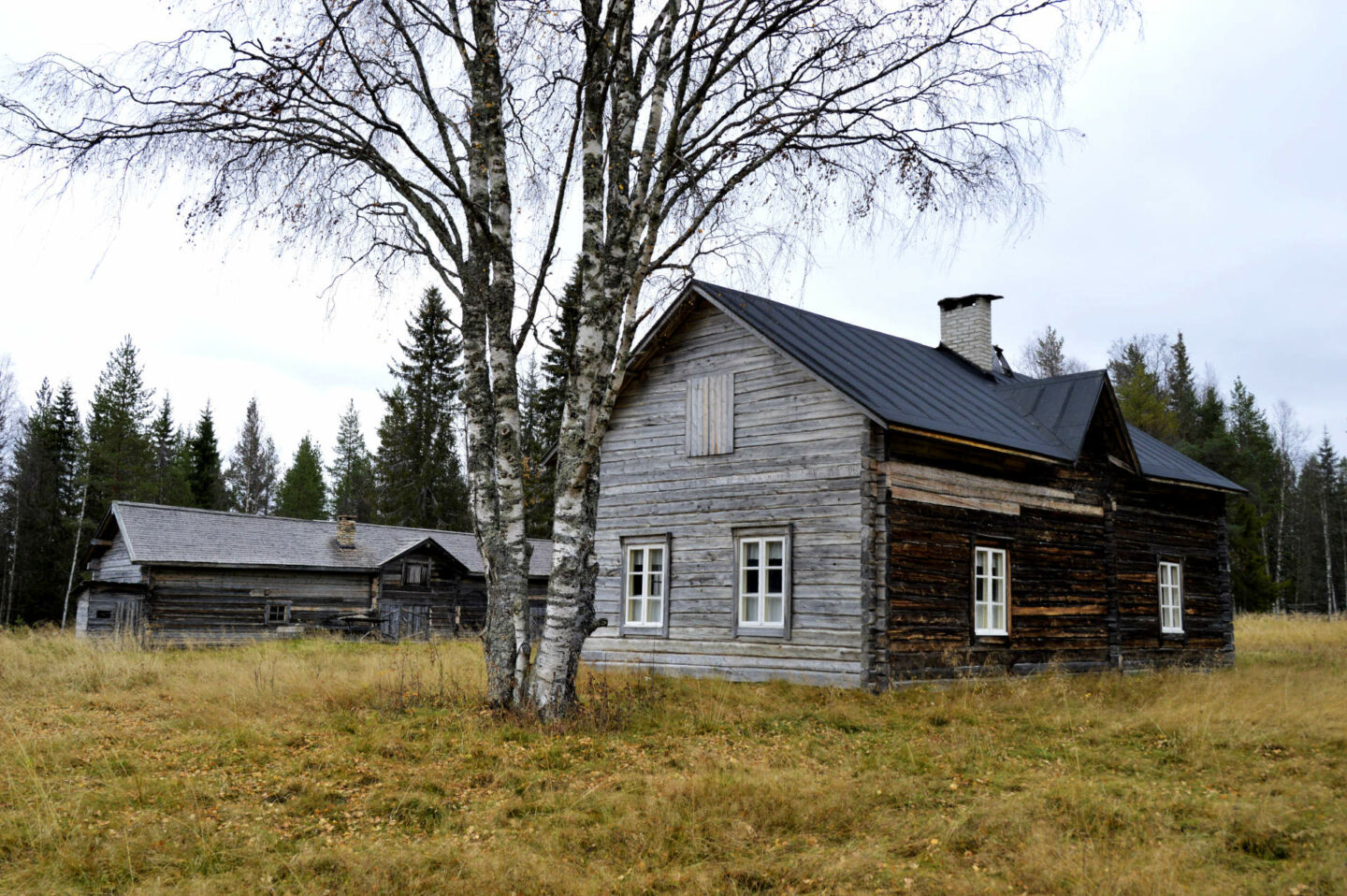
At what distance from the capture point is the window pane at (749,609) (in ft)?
51.8

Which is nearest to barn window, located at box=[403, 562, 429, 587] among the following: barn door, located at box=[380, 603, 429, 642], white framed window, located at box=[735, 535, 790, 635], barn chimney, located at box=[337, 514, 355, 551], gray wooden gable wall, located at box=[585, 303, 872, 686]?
barn door, located at box=[380, 603, 429, 642]

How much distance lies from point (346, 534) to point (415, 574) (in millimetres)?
2709

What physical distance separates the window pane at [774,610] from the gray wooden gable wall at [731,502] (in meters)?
0.38

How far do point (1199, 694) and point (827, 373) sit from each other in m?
6.96

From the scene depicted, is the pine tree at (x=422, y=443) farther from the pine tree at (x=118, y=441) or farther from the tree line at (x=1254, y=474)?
the tree line at (x=1254, y=474)

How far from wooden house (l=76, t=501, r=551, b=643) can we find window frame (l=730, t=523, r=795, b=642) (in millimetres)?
15150

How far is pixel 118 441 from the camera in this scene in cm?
4428

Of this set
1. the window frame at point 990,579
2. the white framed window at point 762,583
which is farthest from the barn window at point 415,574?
the window frame at point 990,579

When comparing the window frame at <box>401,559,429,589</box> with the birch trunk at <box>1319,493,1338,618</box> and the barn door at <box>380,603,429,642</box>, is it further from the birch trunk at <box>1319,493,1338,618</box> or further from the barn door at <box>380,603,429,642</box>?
the birch trunk at <box>1319,493,1338,618</box>

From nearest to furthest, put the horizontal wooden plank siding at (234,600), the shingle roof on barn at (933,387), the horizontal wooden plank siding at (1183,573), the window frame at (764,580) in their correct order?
the window frame at (764,580)
the shingle roof on barn at (933,387)
the horizontal wooden plank siding at (1183,573)
the horizontal wooden plank siding at (234,600)

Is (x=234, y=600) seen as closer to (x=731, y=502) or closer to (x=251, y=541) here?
(x=251, y=541)

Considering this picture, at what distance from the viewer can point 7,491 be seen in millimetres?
43969

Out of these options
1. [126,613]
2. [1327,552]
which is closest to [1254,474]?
A: [1327,552]

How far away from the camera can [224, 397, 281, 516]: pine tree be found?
199ft
